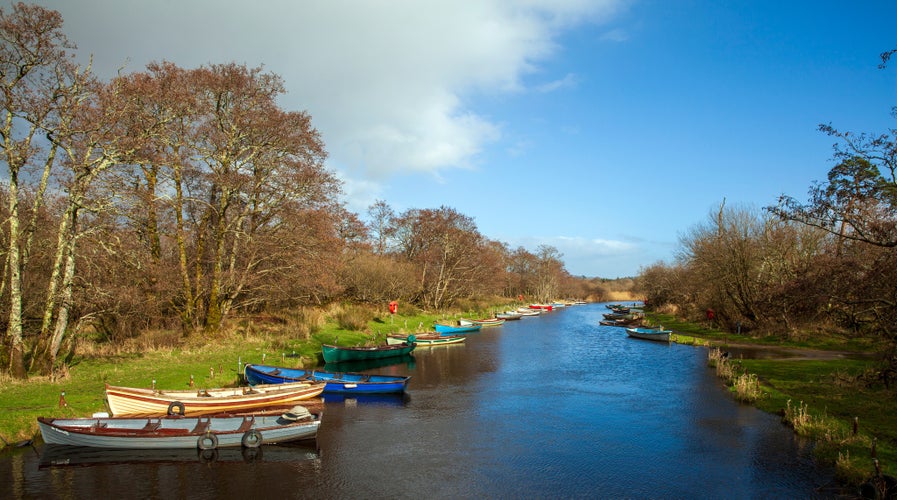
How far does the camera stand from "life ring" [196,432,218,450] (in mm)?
16328

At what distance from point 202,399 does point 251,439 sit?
3.52 m

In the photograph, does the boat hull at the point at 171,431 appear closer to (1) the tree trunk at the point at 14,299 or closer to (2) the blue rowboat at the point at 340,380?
(1) the tree trunk at the point at 14,299

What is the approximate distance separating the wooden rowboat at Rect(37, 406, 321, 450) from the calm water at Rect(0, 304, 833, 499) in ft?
1.31

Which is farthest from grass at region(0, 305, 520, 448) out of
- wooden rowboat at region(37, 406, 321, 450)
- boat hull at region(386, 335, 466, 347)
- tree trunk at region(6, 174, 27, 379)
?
boat hull at region(386, 335, 466, 347)

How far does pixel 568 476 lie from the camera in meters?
14.9

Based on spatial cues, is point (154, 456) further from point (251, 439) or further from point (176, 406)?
point (251, 439)

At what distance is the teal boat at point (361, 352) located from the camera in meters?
31.5

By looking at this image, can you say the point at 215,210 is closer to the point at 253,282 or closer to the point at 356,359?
the point at 253,282

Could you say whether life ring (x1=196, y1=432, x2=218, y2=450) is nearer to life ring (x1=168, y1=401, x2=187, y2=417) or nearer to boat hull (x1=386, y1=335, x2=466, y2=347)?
life ring (x1=168, y1=401, x2=187, y2=417)

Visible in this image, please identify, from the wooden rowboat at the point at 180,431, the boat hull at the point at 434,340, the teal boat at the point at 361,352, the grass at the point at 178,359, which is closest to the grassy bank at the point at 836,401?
the wooden rowboat at the point at 180,431

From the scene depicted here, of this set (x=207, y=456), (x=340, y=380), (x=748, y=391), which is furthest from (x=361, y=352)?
(x=748, y=391)

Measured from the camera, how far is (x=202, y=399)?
19.0m

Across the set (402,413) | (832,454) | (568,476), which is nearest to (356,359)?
(402,413)

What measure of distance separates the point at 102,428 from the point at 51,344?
8636 millimetres
